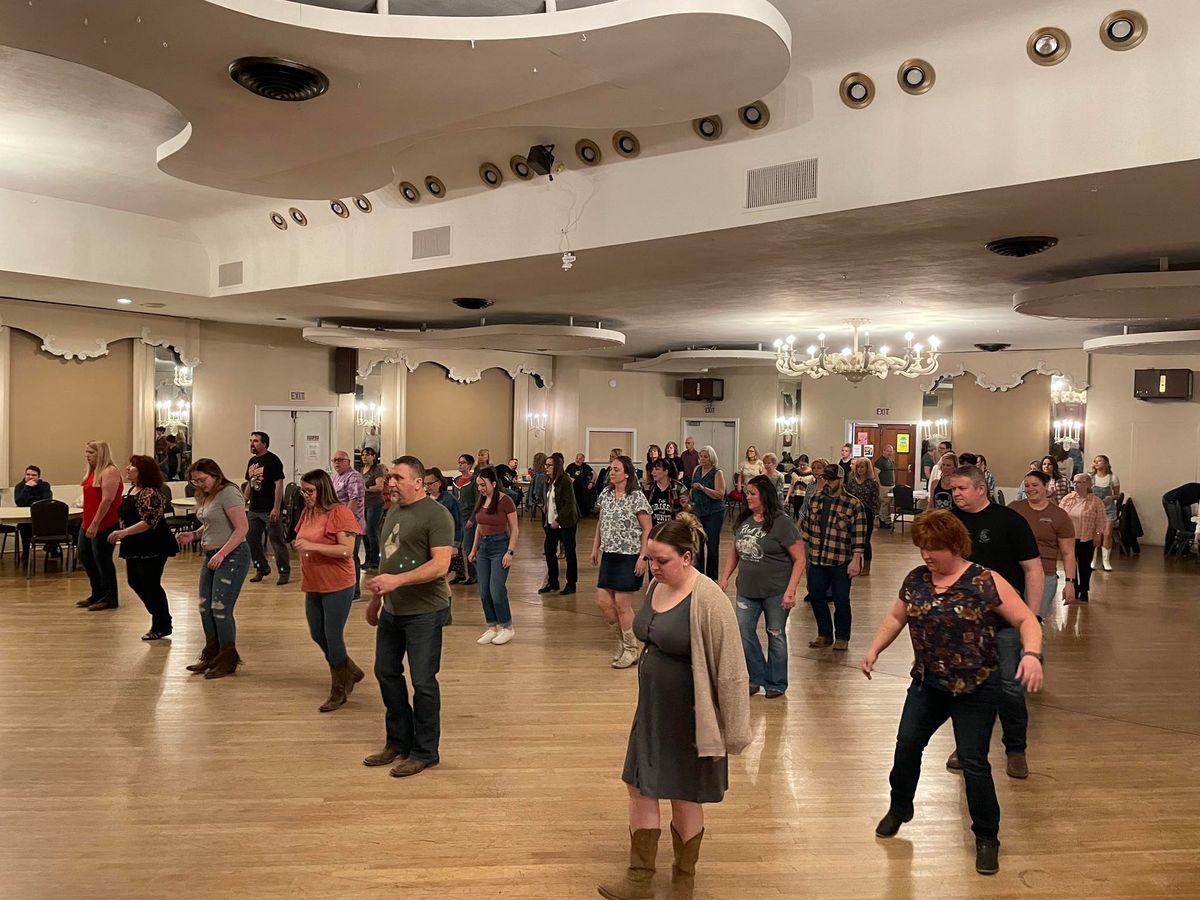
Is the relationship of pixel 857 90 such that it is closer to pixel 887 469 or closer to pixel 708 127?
pixel 708 127

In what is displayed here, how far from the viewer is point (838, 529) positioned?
22.2ft

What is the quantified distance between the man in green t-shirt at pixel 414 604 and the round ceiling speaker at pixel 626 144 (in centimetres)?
344

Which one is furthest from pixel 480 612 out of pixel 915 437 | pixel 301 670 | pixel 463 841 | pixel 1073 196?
pixel 915 437

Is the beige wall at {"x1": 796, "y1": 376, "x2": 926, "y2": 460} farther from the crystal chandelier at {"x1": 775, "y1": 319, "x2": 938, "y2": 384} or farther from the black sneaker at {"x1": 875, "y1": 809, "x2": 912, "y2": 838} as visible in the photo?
the black sneaker at {"x1": 875, "y1": 809, "x2": 912, "y2": 838}

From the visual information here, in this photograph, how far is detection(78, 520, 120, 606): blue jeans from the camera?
8.17 meters

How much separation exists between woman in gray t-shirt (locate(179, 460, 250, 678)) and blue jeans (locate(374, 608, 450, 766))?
6.86 feet

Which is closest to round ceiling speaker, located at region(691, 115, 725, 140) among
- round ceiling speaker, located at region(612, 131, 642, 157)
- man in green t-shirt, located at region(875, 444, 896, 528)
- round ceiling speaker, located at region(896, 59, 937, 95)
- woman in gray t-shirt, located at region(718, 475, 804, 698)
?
round ceiling speaker, located at region(612, 131, 642, 157)

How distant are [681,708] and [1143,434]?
50.6 feet

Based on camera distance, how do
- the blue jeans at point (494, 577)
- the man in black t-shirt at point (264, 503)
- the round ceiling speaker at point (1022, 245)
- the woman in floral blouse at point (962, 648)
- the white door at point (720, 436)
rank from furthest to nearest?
the white door at point (720, 436)
the man in black t-shirt at point (264, 503)
the blue jeans at point (494, 577)
the round ceiling speaker at point (1022, 245)
the woman in floral blouse at point (962, 648)

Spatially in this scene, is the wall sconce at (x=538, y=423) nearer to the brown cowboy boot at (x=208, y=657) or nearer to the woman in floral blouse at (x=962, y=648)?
the brown cowboy boot at (x=208, y=657)

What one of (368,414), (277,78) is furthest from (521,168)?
(368,414)

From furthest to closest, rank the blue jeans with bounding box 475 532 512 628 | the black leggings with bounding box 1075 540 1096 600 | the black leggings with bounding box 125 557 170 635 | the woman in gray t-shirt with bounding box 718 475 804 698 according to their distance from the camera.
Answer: the black leggings with bounding box 1075 540 1096 600 < the blue jeans with bounding box 475 532 512 628 < the black leggings with bounding box 125 557 170 635 < the woman in gray t-shirt with bounding box 718 475 804 698

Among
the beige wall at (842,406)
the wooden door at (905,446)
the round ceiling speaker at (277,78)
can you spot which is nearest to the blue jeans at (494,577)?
the round ceiling speaker at (277,78)

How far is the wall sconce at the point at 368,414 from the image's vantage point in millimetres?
16422
